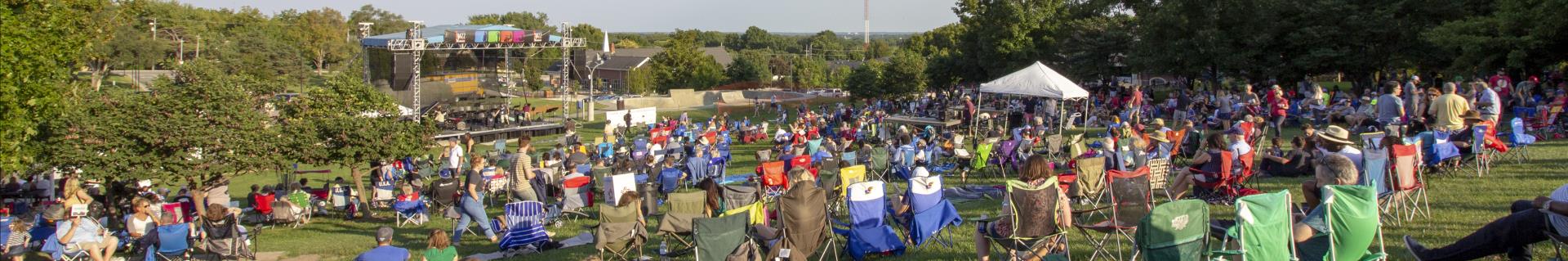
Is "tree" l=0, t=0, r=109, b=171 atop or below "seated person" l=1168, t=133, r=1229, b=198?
atop

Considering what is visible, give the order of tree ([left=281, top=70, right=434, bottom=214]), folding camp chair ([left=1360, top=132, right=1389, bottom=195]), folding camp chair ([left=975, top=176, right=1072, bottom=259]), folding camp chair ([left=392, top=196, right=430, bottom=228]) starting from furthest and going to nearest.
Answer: tree ([left=281, top=70, right=434, bottom=214]), folding camp chair ([left=392, top=196, right=430, bottom=228]), folding camp chair ([left=1360, top=132, right=1389, bottom=195]), folding camp chair ([left=975, top=176, right=1072, bottom=259])

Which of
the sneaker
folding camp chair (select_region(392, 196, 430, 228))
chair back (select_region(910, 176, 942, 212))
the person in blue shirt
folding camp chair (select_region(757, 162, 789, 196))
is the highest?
chair back (select_region(910, 176, 942, 212))

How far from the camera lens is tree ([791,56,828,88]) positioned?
260 feet

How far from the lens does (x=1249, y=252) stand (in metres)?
5.13

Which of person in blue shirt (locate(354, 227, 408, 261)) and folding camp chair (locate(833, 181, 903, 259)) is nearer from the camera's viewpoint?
person in blue shirt (locate(354, 227, 408, 261))

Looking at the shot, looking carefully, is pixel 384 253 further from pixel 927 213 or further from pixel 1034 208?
pixel 1034 208

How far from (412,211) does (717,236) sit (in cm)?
570

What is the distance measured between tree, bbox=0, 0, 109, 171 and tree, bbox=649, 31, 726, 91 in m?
57.2

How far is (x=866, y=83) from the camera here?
46.1 m

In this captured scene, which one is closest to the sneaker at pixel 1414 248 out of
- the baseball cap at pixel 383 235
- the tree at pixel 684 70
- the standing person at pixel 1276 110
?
the baseball cap at pixel 383 235

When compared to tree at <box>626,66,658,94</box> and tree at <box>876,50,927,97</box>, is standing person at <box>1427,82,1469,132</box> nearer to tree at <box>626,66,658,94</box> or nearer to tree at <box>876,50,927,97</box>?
tree at <box>876,50,927,97</box>

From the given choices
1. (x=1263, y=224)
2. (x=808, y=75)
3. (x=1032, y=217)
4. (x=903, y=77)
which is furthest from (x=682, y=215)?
(x=808, y=75)

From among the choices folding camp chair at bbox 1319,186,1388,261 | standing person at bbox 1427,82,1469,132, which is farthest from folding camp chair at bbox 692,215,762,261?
standing person at bbox 1427,82,1469,132

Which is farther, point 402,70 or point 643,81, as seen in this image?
point 643,81
